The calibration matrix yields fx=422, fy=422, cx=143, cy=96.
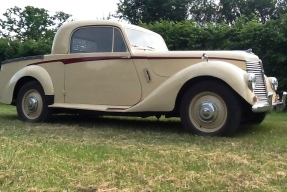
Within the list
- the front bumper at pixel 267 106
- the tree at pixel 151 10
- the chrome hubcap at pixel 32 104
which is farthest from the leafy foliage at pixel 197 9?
the front bumper at pixel 267 106

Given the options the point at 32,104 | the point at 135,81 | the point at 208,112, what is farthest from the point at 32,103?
the point at 208,112

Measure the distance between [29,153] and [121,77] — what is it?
2447mm

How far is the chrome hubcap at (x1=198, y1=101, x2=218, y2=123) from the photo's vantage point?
221 inches

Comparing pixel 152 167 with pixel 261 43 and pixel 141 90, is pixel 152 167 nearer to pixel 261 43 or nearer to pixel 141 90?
pixel 141 90

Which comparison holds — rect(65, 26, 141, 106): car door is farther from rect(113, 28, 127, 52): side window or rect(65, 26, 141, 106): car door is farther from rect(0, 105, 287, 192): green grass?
rect(0, 105, 287, 192): green grass

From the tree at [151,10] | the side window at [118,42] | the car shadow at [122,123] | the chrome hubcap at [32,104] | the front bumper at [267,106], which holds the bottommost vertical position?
the car shadow at [122,123]

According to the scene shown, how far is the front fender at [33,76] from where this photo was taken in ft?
22.8

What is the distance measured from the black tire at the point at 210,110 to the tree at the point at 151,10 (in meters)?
27.8

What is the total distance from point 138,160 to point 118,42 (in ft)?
9.75

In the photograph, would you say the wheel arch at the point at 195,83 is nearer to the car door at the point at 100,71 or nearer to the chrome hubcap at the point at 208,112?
the chrome hubcap at the point at 208,112

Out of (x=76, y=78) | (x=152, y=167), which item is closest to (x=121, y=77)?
(x=76, y=78)

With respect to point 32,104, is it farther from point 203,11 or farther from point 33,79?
point 203,11

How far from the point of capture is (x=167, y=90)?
5.90 metres

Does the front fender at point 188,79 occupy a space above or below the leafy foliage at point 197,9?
below
